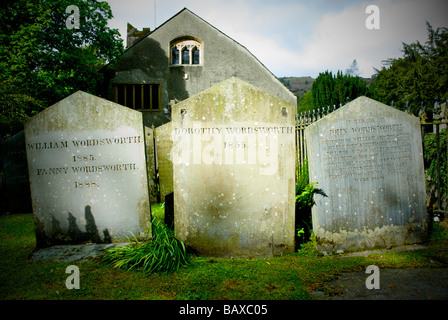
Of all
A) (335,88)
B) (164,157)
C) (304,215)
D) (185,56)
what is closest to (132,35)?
(185,56)

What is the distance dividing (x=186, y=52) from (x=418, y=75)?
71.7 feet

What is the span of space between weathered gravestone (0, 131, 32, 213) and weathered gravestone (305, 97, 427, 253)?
24.2 feet

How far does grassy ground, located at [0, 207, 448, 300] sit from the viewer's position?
2.75 m

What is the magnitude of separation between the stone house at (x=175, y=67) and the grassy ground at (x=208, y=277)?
13.1 metres

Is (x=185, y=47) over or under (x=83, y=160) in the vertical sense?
over

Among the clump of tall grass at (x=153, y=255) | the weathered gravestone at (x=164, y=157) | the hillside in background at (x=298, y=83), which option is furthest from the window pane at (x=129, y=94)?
the hillside in background at (x=298, y=83)

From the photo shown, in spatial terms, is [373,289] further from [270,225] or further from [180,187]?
[180,187]

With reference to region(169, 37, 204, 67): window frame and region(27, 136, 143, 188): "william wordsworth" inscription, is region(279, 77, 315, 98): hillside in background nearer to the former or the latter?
region(169, 37, 204, 67): window frame

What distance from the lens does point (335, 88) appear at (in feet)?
55.5

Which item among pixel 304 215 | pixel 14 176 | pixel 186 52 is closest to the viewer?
pixel 304 215

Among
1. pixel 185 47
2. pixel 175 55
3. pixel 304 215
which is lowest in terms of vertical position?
Answer: pixel 304 215

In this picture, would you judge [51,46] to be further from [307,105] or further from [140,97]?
[307,105]

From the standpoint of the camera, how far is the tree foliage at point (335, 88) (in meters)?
16.8

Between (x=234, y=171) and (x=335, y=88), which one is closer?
(x=234, y=171)
